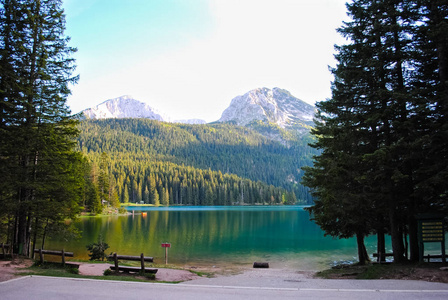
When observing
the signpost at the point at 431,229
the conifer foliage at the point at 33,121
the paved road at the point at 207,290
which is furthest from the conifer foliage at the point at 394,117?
the conifer foliage at the point at 33,121

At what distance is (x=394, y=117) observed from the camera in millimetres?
13648

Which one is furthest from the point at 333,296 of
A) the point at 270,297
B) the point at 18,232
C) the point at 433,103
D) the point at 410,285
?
the point at 18,232

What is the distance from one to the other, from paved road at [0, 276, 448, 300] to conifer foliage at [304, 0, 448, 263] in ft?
13.5

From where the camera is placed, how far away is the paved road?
332 inches

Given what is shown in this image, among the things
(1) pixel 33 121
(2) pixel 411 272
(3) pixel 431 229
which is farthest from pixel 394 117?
(1) pixel 33 121

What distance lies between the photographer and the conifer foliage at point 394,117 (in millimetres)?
12023

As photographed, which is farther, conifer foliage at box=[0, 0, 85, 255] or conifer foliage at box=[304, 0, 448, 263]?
conifer foliage at box=[0, 0, 85, 255]

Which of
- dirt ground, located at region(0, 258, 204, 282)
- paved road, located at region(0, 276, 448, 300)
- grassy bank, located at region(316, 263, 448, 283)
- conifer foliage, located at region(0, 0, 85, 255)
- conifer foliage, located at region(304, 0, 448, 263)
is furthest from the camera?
conifer foliage, located at region(0, 0, 85, 255)

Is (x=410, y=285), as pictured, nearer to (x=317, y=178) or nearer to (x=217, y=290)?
(x=217, y=290)

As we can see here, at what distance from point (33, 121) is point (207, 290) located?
48.5ft

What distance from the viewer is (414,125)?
12562 mm

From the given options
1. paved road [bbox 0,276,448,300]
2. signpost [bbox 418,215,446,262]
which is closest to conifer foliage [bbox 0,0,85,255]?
paved road [bbox 0,276,448,300]

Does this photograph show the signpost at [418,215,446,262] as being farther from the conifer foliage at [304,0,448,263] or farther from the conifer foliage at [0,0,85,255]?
the conifer foliage at [0,0,85,255]

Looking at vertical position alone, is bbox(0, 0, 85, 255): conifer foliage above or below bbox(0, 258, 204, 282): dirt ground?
above
